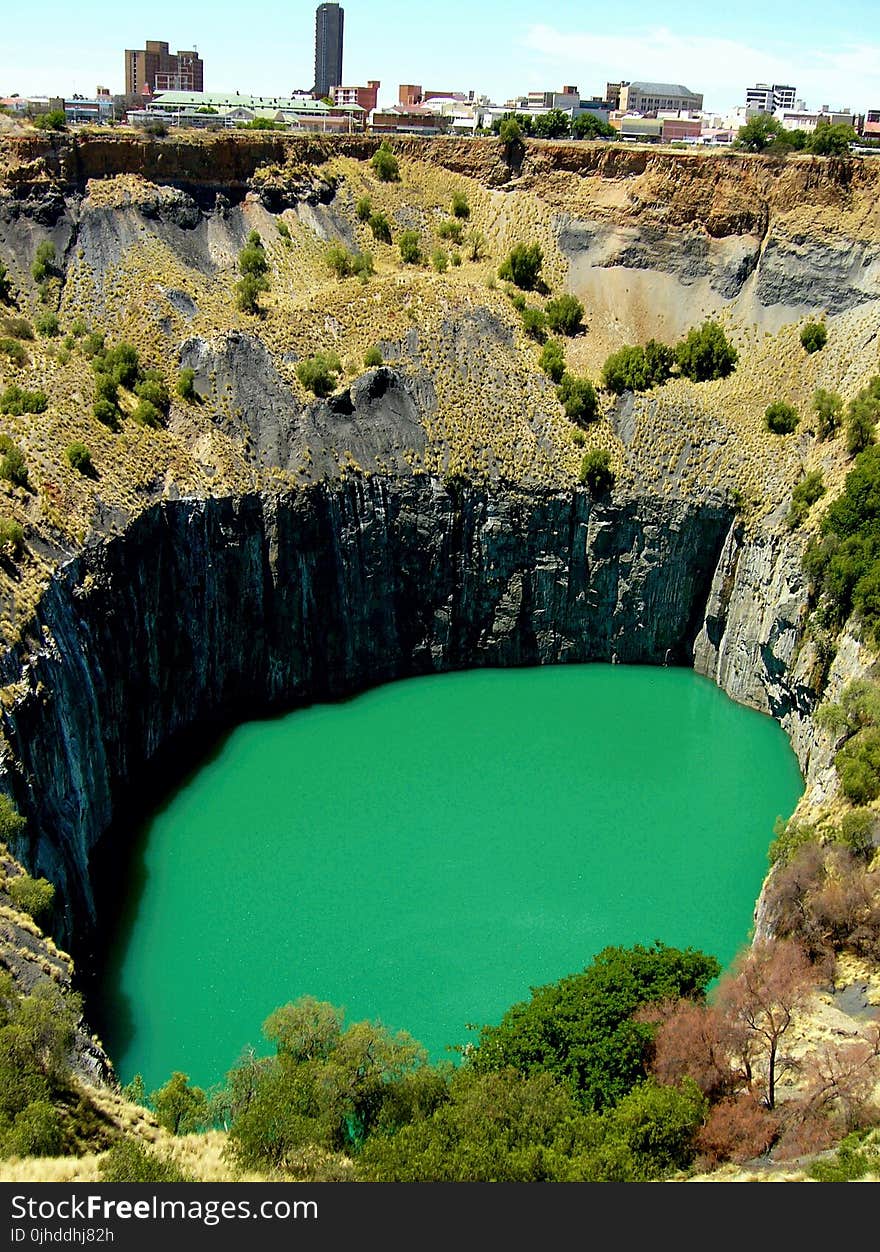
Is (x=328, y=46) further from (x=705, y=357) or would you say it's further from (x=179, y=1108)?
(x=179, y=1108)

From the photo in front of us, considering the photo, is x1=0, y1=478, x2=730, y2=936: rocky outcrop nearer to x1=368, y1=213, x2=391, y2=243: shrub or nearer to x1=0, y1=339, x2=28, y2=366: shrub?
x1=0, y1=339, x2=28, y2=366: shrub

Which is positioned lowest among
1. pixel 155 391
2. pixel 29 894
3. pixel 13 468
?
pixel 29 894

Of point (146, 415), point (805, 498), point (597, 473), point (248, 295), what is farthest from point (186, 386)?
point (805, 498)

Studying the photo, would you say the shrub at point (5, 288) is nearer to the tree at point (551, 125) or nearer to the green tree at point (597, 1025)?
the tree at point (551, 125)

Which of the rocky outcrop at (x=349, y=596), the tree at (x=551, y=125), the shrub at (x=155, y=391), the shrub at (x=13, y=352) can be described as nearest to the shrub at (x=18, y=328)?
the shrub at (x=13, y=352)

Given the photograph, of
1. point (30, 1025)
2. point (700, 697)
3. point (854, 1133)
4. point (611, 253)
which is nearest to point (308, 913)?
point (30, 1025)

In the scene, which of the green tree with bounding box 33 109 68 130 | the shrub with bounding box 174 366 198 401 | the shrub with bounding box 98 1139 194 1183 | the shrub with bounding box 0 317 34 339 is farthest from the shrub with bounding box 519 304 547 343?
the shrub with bounding box 98 1139 194 1183

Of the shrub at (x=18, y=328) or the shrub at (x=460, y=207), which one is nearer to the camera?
the shrub at (x=18, y=328)
